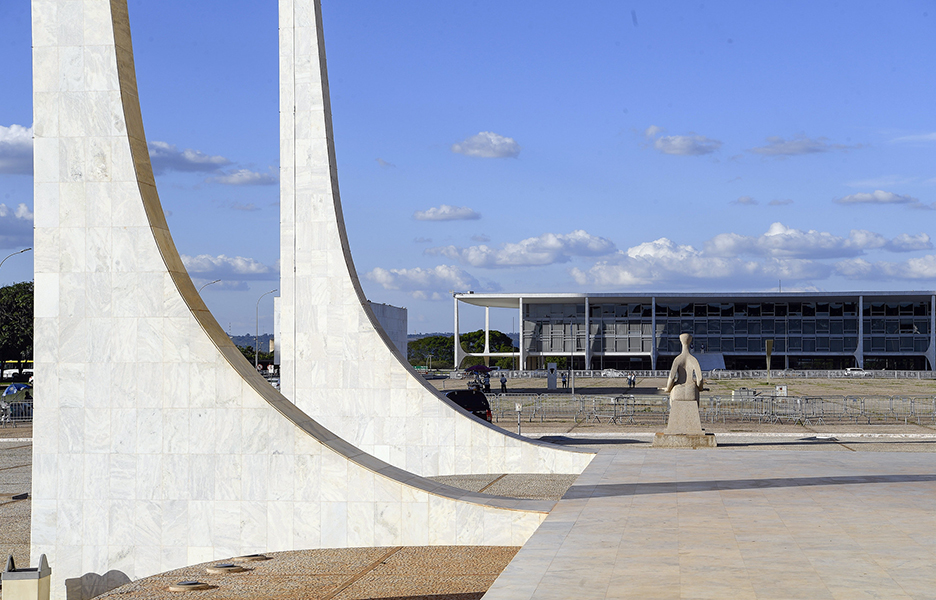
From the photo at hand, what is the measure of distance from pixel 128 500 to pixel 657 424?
21.7 metres

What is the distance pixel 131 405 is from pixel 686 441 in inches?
459

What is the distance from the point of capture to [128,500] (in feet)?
33.1

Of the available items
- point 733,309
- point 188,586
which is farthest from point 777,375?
point 188,586

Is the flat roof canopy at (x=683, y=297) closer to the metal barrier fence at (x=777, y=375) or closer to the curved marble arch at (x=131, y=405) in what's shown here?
the metal barrier fence at (x=777, y=375)

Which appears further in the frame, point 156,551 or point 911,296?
point 911,296

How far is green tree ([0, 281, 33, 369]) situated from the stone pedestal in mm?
66672

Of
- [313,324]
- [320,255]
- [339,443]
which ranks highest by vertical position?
[320,255]

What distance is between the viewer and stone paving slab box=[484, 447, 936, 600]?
21.3 feet

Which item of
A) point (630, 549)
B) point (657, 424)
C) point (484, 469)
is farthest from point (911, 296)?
point (630, 549)

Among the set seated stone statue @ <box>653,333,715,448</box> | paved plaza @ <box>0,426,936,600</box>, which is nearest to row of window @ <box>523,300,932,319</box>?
seated stone statue @ <box>653,333,715,448</box>

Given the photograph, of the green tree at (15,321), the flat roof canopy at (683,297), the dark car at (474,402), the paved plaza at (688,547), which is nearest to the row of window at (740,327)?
the flat roof canopy at (683,297)

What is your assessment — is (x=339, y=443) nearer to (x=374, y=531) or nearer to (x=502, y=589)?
(x=374, y=531)

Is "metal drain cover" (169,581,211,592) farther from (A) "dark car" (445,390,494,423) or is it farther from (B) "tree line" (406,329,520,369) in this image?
(B) "tree line" (406,329,520,369)

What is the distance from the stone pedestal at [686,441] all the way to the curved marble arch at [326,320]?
4.89m
